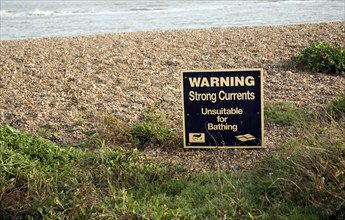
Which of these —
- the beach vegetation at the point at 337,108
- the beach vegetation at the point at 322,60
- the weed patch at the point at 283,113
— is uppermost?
the beach vegetation at the point at 322,60

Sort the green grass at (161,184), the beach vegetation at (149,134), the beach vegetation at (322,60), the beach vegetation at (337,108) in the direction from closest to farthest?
the green grass at (161,184) < the beach vegetation at (149,134) < the beach vegetation at (337,108) < the beach vegetation at (322,60)

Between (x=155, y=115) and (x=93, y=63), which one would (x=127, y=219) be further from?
(x=93, y=63)

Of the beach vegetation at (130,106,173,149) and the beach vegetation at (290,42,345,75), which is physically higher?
the beach vegetation at (290,42,345,75)

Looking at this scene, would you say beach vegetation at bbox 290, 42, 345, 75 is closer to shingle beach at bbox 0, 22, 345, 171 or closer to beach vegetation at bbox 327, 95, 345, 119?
shingle beach at bbox 0, 22, 345, 171

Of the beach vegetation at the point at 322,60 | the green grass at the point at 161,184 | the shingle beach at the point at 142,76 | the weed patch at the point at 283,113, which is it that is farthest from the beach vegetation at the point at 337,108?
the beach vegetation at the point at 322,60

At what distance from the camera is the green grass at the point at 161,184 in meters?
4.46

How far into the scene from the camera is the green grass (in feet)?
14.6

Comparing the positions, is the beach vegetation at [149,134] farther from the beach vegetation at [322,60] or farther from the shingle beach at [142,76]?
the beach vegetation at [322,60]

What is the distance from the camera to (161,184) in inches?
205

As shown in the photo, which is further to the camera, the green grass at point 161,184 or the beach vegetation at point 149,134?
the beach vegetation at point 149,134

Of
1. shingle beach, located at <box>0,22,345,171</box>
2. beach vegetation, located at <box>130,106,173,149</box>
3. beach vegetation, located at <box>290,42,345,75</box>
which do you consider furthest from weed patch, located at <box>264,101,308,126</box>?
beach vegetation, located at <box>290,42,345,75</box>

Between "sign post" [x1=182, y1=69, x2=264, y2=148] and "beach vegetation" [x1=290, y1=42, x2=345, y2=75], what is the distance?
2.78 m

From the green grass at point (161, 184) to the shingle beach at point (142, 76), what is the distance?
507 millimetres

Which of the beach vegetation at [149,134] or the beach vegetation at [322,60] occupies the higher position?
the beach vegetation at [322,60]
